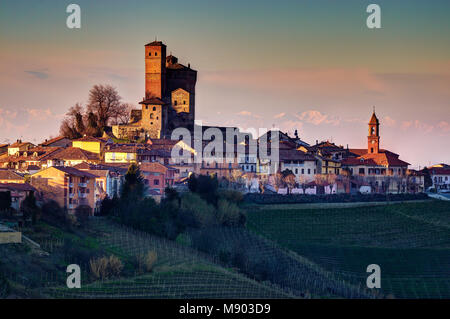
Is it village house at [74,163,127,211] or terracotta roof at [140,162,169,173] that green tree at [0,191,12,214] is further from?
terracotta roof at [140,162,169,173]

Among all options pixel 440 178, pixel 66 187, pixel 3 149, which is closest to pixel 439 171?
pixel 440 178

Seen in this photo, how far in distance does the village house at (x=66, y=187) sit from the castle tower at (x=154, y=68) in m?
27.0

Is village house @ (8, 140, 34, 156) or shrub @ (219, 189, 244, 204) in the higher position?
village house @ (8, 140, 34, 156)

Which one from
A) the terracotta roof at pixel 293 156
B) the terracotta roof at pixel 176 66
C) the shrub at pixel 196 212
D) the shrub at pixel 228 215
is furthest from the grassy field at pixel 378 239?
the terracotta roof at pixel 176 66

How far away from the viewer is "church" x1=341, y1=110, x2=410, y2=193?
217ft

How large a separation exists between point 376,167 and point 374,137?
617cm

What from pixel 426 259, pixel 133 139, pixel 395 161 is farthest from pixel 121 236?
pixel 395 161

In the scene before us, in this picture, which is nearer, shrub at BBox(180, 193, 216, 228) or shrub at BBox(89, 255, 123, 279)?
shrub at BBox(89, 255, 123, 279)

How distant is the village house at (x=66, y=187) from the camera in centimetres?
4131

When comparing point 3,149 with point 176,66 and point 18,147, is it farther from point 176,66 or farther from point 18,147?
point 176,66

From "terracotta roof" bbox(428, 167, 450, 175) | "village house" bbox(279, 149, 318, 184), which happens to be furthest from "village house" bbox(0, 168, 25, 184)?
"terracotta roof" bbox(428, 167, 450, 175)

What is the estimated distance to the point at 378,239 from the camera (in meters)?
44.4

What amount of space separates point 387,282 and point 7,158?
35.2 m
